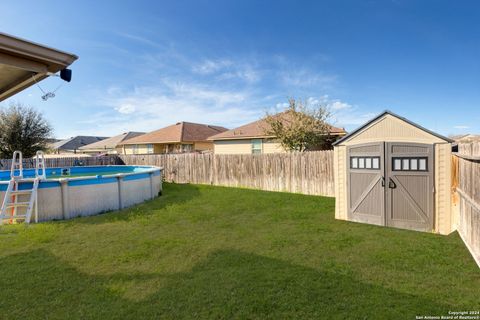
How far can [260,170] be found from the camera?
525 inches

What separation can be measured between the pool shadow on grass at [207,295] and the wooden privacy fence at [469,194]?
1.76m

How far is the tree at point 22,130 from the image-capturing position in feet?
74.3

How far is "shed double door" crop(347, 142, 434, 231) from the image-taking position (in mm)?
6203

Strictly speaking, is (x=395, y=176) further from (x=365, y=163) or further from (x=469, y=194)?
(x=469, y=194)

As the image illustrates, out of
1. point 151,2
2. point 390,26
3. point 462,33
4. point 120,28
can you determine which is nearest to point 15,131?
point 120,28

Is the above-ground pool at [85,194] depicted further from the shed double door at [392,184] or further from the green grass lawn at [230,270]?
the shed double door at [392,184]

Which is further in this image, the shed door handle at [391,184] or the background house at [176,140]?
the background house at [176,140]

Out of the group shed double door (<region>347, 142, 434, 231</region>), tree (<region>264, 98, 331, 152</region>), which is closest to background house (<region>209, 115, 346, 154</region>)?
tree (<region>264, 98, 331, 152</region>)

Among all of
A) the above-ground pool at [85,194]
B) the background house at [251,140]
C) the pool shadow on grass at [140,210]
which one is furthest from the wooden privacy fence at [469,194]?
the background house at [251,140]

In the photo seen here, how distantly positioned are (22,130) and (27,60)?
25.5 metres

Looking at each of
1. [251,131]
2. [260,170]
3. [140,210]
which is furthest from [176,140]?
[140,210]

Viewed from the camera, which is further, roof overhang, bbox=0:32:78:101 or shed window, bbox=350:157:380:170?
shed window, bbox=350:157:380:170

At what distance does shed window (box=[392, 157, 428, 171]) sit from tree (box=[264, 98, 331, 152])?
10383 mm

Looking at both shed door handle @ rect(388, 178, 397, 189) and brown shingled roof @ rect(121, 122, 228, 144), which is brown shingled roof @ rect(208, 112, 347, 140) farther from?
shed door handle @ rect(388, 178, 397, 189)
